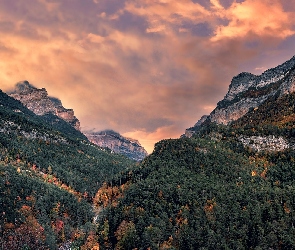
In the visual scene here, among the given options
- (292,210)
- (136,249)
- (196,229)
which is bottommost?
(136,249)

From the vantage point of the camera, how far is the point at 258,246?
176000 millimetres

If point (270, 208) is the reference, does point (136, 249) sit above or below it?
below

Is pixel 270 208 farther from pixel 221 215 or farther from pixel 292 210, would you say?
pixel 221 215

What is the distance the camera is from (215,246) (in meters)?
182

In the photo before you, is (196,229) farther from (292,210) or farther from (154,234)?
(292,210)

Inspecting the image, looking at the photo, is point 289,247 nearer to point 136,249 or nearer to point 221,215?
point 221,215

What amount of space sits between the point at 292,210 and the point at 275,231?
2092 cm

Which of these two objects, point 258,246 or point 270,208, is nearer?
point 258,246

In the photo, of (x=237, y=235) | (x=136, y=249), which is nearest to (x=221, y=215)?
(x=237, y=235)

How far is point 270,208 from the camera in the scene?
19912 centimetres

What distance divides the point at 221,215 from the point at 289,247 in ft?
125

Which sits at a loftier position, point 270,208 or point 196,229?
point 270,208

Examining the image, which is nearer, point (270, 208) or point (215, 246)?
point (215, 246)

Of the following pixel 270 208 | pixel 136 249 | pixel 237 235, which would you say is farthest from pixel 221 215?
pixel 136 249
